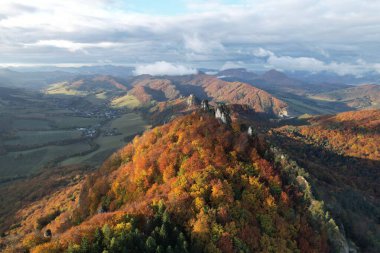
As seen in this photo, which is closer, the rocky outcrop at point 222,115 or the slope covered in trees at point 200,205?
the slope covered in trees at point 200,205

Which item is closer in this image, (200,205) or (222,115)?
(200,205)

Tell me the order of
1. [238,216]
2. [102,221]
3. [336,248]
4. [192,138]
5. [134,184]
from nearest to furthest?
[102,221]
[238,216]
[336,248]
[134,184]
[192,138]

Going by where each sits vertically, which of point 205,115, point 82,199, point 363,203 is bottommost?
point 363,203

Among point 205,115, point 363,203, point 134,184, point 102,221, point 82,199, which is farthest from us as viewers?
point 363,203

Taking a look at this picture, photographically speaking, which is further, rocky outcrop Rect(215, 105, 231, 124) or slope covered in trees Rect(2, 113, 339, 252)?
rocky outcrop Rect(215, 105, 231, 124)

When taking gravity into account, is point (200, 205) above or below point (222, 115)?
below

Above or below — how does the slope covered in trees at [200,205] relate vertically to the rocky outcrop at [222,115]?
below

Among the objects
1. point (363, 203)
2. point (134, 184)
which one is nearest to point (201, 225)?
point (134, 184)

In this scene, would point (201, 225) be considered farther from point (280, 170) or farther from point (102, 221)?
point (280, 170)
